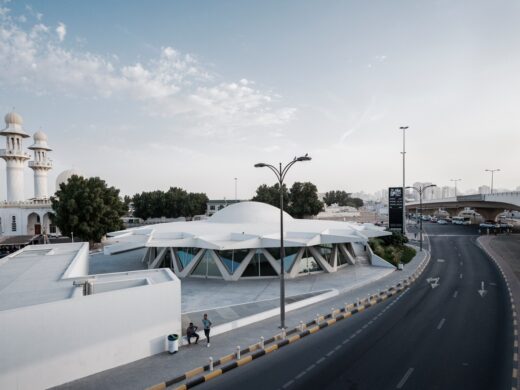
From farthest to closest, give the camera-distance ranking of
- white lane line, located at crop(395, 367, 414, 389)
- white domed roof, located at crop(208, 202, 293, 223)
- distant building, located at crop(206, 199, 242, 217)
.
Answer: distant building, located at crop(206, 199, 242, 217) → white domed roof, located at crop(208, 202, 293, 223) → white lane line, located at crop(395, 367, 414, 389)

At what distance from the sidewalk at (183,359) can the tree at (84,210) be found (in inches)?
1489

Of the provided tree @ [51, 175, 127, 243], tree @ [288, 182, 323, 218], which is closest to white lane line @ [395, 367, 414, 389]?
tree @ [51, 175, 127, 243]

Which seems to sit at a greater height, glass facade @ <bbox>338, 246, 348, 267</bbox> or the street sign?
the street sign

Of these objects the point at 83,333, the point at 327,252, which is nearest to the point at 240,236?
the point at 327,252

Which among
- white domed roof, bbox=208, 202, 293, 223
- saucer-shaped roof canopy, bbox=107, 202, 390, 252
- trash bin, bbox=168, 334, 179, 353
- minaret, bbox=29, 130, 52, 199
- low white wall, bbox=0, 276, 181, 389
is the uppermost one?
minaret, bbox=29, 130, 52, 199

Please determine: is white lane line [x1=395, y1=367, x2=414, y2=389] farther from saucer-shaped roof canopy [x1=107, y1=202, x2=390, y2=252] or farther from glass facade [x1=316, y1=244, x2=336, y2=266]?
glass facade [x1=316, y1=244, x2=336, y2=266]

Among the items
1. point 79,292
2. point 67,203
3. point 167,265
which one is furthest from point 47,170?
point 79,292

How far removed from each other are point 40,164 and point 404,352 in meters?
96.0

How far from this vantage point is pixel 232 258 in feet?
103

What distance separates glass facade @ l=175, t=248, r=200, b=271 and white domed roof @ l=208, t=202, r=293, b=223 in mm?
9902

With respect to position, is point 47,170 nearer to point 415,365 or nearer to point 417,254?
point 417,254

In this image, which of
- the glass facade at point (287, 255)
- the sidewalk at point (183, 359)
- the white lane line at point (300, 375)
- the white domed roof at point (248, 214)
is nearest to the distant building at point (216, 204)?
→ the white domed roof at point (248, 214)

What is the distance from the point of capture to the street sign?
47.8 meters

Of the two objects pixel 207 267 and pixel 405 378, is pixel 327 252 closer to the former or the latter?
pixel 207 267
